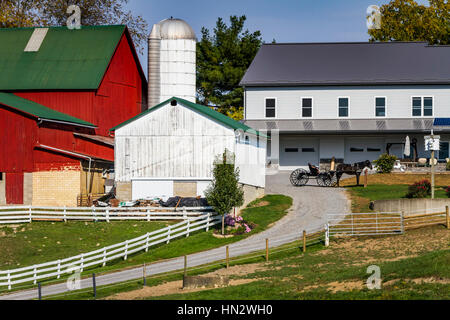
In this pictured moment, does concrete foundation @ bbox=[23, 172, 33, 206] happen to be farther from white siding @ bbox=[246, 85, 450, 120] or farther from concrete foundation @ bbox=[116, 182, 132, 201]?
white siding @ bbox=[246, 85, 450, 120]

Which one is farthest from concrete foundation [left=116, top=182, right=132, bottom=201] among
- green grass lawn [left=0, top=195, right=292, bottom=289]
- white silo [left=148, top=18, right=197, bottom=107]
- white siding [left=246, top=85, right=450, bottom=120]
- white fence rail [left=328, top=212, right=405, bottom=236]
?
white siding [left=246, top=85, right=450, bottom=120]

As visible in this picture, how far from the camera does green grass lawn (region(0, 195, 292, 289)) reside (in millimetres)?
37919

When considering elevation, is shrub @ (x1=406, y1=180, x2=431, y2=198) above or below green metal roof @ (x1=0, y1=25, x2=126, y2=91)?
below

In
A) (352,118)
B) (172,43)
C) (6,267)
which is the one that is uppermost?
(172,43)

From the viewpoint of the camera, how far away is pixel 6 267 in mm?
37219

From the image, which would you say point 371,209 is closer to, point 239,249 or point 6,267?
point 239,249

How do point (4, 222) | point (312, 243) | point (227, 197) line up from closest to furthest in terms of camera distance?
1. point (312, 243)
2. point (227, 197)
3. point (4, 222)

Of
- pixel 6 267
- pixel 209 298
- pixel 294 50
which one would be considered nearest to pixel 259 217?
pixel 6 267

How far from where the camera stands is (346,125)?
5978cm

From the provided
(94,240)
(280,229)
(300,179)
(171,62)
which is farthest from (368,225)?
(171,62)

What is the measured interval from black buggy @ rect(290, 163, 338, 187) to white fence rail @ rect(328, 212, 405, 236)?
35.8ft

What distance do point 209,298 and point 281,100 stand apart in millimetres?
37723

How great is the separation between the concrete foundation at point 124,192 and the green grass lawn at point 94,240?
4285 mm
